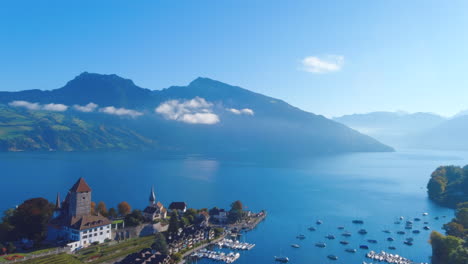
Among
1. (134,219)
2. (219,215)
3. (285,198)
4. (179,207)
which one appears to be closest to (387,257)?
(219,215)

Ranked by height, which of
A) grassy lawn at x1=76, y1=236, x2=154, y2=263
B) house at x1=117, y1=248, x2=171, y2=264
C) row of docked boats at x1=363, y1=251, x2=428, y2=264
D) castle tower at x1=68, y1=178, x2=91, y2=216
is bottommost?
row of docked boats at x1=363, y1=251, x2=428, y2=264

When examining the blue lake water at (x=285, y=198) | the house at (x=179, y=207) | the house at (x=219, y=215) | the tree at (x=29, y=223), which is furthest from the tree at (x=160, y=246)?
the house at (x=219, y=215)

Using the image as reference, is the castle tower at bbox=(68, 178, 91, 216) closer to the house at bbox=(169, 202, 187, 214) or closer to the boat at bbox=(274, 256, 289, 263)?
the house at bbox=(169, 202, 187, 214)

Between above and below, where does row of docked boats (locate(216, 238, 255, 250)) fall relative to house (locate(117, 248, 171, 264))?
below

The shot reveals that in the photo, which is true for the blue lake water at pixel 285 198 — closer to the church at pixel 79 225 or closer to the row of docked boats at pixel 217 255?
the row of docked boats at pixel 217 255

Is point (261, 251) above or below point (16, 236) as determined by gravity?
below

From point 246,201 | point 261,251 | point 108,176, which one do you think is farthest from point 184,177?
point 261,251

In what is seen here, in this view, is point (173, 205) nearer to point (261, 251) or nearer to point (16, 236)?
point (261, 251)

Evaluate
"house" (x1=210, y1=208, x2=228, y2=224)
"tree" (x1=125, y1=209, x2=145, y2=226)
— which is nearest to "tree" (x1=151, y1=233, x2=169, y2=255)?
"tree" (x1=125, y1=209, x2=145, y2=226)
